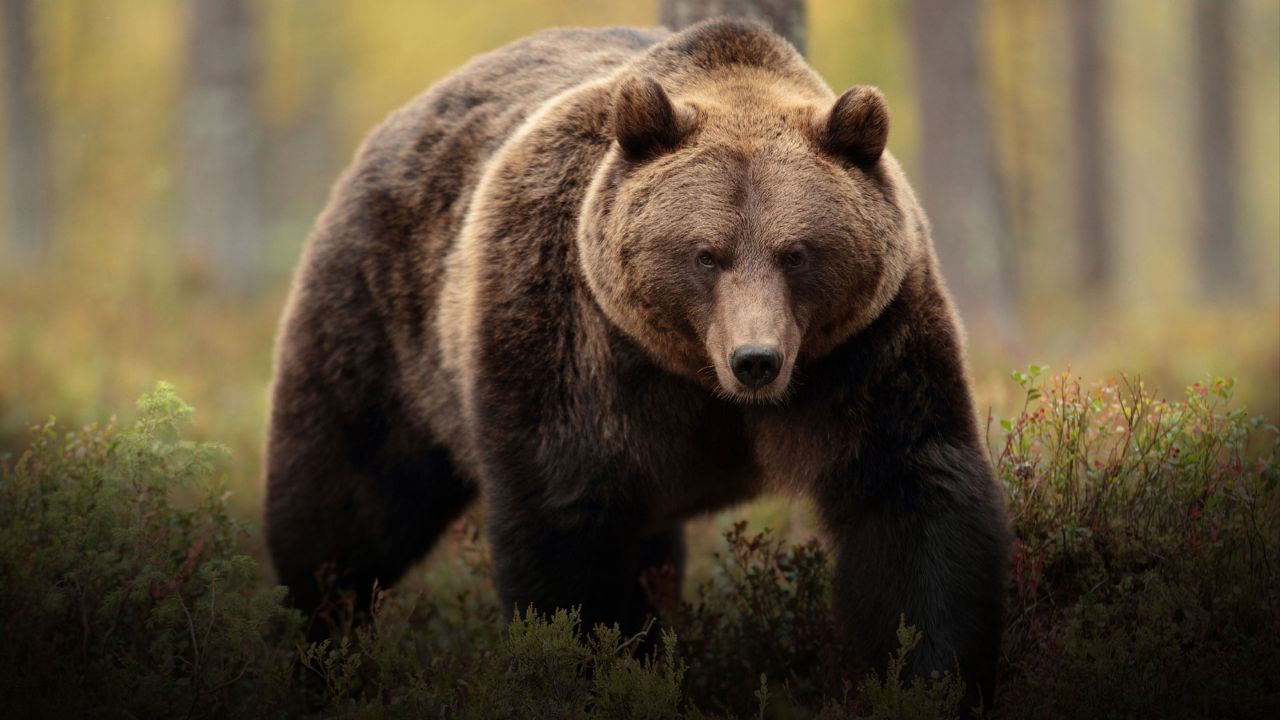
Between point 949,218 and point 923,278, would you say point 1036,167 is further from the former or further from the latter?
point 923,278

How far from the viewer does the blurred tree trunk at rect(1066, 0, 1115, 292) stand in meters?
20.5

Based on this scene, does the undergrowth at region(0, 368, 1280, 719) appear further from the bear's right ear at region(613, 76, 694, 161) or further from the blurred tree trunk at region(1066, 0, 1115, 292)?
the blurred tree trunk at region(1066, 0, 1115, 292)

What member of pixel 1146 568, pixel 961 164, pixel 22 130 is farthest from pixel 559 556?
pixel 22 130

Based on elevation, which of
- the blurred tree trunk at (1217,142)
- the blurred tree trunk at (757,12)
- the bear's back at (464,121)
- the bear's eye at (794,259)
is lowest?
the blurred tree trunk at (1217,142)

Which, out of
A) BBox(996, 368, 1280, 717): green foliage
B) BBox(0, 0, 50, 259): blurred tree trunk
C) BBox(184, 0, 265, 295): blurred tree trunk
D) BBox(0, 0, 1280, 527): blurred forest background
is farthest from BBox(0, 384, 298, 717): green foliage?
BBox(0, 0, 50, 259): blurred tree trunk

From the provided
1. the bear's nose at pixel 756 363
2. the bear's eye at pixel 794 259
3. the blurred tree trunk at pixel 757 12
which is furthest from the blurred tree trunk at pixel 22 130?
the bear's nose at pixel 756 363

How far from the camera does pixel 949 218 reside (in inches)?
488

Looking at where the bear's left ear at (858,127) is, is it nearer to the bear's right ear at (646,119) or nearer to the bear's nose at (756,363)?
the bear's right ear at (646,119)

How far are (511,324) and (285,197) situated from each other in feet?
114

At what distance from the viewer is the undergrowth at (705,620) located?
150 inches

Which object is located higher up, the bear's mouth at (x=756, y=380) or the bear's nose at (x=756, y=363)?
the bear's nose at (x=756, y=363)

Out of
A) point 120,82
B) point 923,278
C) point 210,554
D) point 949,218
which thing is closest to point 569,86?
point 923,278

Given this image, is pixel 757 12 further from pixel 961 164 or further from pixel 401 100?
pixel 401 100

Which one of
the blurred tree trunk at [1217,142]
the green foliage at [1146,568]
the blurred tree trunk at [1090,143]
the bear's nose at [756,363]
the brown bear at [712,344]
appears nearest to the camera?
the bear's nose at [756,363]
